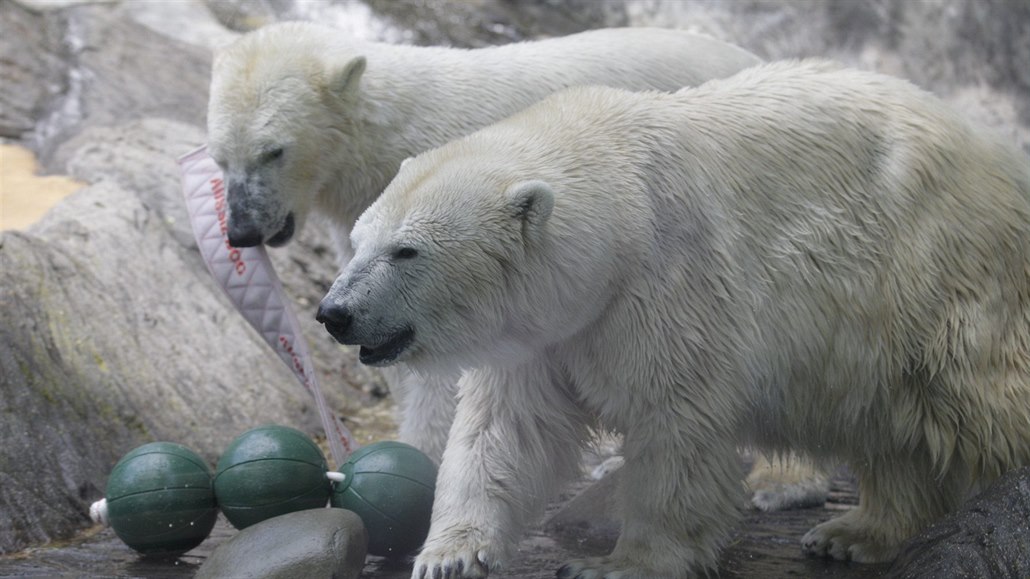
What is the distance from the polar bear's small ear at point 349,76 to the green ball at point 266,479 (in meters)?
Result: 1.61

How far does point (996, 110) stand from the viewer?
954 centimetres

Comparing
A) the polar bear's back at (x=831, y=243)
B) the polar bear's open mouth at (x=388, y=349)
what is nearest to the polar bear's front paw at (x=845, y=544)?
the polar bear's back at (x=831, y=243)

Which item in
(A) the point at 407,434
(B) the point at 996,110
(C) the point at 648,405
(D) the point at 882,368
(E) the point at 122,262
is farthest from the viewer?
(B) the point at 996,110

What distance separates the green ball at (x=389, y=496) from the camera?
12.3 ft

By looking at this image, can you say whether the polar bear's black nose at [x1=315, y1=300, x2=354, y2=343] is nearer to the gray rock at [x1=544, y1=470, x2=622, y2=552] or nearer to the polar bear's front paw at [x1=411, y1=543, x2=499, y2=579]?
the polar bear's front paw at [x1=411, y1=543, x2=499, y2=579]

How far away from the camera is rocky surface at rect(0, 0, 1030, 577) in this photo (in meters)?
4.30

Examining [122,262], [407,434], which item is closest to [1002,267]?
[407,434]

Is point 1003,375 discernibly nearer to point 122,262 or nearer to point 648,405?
point 648,405

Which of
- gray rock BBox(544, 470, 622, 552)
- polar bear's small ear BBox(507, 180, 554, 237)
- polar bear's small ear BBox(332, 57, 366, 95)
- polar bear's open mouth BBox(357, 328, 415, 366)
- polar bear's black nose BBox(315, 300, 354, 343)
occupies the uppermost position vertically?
polar bear's small ear BBox(507, 180, 554, 237)

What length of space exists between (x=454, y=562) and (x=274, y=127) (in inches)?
84.1

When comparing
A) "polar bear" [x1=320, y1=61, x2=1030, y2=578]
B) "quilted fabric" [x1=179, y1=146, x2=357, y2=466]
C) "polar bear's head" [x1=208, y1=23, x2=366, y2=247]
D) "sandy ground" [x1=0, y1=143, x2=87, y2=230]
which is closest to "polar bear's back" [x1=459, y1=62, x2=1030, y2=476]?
"polar bear" [x1=320, y1=61, x2=1030, y2=578]

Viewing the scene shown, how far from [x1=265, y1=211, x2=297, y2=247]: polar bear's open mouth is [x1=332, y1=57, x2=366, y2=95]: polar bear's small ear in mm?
550

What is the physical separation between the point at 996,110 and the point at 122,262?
6996 millimetres

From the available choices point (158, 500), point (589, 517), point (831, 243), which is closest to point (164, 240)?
point (158, 500)
